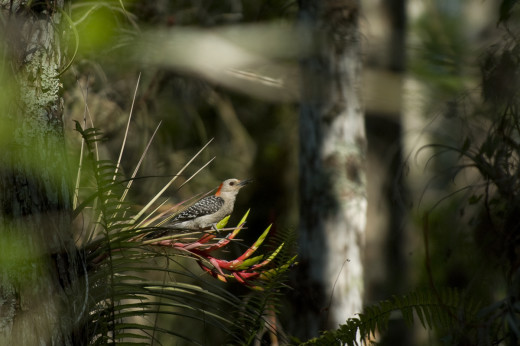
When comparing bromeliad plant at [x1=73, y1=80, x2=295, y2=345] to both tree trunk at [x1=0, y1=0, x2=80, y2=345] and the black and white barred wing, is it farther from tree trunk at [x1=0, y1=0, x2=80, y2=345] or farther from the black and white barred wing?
the black and white barred wing

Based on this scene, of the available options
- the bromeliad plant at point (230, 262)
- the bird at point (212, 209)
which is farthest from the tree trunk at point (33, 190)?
the bird at point (212, 209)

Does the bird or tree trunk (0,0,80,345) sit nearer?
tree trunk (0,0,80,345)

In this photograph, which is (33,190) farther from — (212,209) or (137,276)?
(212,209)

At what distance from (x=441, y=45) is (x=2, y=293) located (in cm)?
238

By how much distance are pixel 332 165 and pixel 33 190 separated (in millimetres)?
3107

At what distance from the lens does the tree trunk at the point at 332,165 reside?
4570mm

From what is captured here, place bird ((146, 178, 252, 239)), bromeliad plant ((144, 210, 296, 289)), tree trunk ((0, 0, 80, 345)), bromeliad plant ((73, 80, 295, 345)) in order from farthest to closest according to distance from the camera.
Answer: bird ((146, 178, 252, 239)) → bromeliad plant ((144, 210, 296, 289)) → bromeliad plant ((73, 80, 295, 345)) → tree trunk ((0, 0, 80, 345))

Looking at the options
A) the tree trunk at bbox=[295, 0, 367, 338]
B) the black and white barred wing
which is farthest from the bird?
the tree trunk at bbox=[295, 0, 367, 338]

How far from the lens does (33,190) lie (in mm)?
1785

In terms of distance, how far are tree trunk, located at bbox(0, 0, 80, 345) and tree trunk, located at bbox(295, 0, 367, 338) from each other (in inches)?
113

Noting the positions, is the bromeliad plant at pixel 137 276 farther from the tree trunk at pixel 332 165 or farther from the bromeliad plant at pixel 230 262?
the tree trunk at pixel 332 165

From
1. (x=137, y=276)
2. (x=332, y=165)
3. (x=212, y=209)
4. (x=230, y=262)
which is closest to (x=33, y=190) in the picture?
(x=137, y=276)

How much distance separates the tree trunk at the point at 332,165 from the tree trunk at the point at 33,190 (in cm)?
287

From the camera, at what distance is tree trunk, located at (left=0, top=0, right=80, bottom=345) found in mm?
1729
